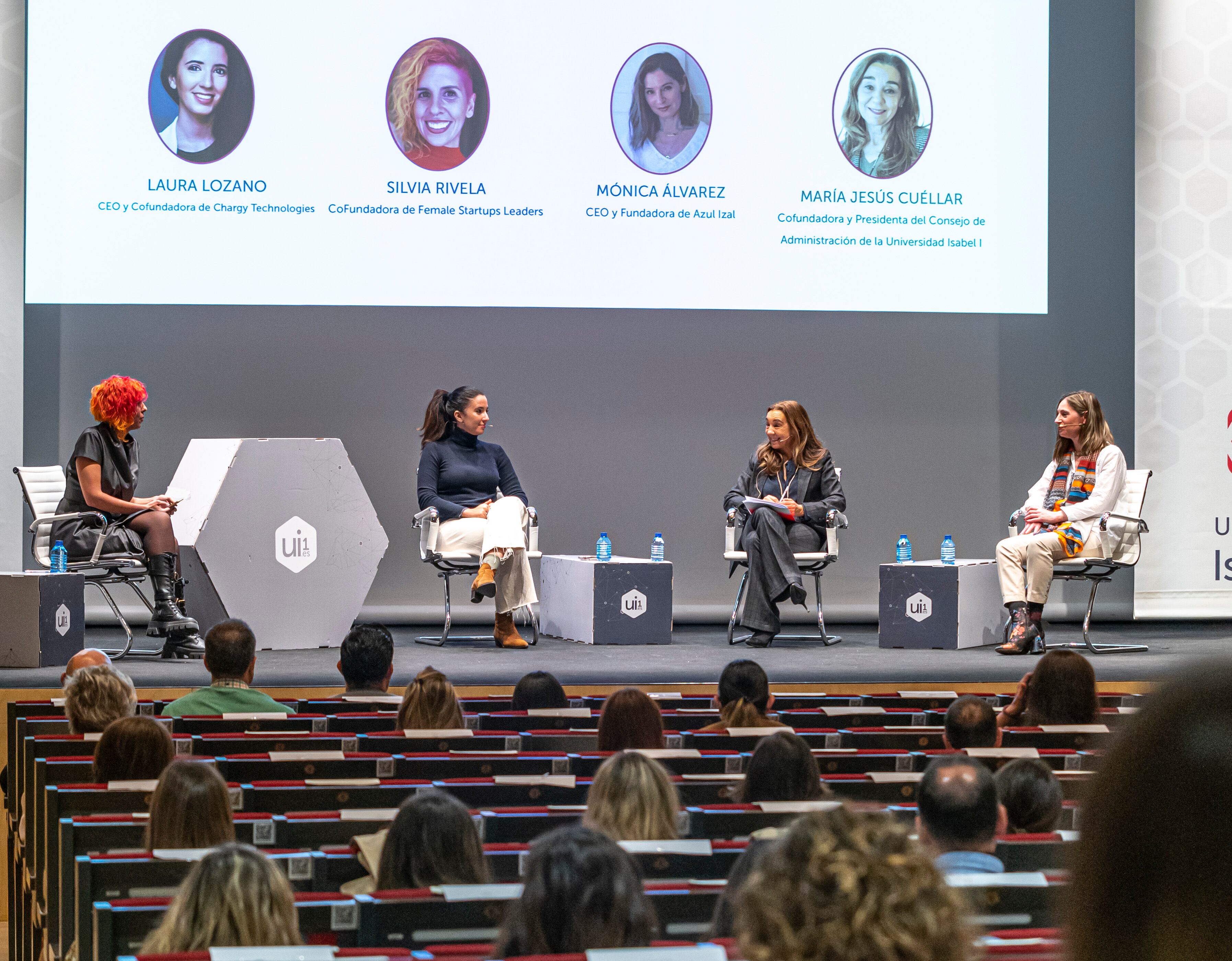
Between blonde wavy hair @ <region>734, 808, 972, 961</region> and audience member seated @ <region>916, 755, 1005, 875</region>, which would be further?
audience member seated @ <region>916, 755, 1005, 875</region>

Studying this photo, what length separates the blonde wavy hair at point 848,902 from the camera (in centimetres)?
69

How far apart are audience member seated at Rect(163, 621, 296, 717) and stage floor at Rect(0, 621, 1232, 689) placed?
43.8 inches

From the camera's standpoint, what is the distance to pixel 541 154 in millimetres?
7117

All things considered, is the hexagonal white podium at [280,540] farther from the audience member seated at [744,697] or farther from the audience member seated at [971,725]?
the audience member seated at [971,725]

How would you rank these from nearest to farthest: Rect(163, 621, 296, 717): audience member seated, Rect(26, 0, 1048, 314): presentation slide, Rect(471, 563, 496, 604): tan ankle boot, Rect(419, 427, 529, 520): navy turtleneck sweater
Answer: Rect(163, 621, 296, 717): audience member seated, Rect(471, 563, 496, 604): tan ankle boot, Rect(419, 427, 529, 520): navy turtleneck sweater, Rect(26, 0, 1048, 314): presentation slide

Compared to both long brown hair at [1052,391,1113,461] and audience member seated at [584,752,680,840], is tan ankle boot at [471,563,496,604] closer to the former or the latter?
long brown hair at [1052,391,1113,461]

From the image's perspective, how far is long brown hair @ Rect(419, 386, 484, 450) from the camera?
6332 mm

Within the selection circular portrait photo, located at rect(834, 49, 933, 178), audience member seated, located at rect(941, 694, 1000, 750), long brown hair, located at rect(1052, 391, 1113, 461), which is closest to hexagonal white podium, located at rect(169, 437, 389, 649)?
long brown hair, located at rect(1052, 391, 1113, 461)

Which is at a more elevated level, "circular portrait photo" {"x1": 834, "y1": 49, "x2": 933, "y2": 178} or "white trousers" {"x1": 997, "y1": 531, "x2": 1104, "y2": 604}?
"circular portrait photo" {"x1": 834, "y1": 49, "x2": 933, "y2": 178}

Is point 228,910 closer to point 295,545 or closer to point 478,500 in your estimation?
point 295,545

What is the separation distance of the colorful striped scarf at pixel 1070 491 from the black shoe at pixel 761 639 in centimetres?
131

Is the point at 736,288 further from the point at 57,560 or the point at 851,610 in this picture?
the point at 57,560

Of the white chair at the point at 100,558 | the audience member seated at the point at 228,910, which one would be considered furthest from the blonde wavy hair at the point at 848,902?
the white chair at the point at 100,558

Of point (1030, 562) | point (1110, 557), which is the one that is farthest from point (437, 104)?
point (1110, 557)
